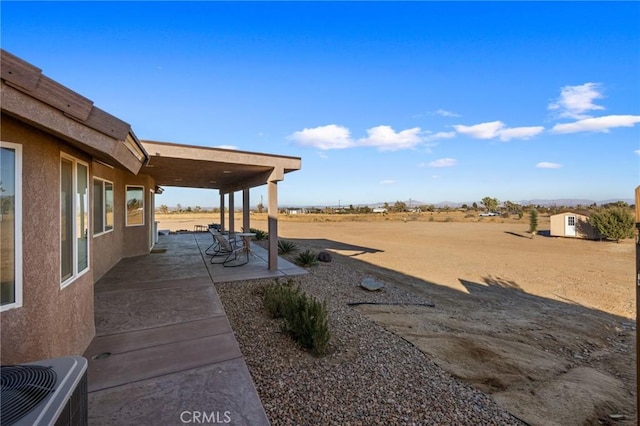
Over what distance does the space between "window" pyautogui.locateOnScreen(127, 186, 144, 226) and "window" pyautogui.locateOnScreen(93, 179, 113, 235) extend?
163cm

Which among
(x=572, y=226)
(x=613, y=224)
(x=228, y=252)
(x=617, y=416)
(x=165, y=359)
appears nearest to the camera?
(x=617, y=416)

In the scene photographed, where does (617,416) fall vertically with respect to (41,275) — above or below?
below

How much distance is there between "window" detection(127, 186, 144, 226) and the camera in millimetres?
9469

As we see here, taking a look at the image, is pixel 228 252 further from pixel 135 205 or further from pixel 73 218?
pixel 73 218

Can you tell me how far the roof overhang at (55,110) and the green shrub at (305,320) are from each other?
278 centimetres

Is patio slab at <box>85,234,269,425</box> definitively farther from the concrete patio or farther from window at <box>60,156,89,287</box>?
window at <box>60,156,89,287</box>

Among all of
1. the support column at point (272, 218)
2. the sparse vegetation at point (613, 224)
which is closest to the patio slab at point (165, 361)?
the support column at point (272, 218)

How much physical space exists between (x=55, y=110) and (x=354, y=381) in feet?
11.6

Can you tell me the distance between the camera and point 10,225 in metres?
2.20

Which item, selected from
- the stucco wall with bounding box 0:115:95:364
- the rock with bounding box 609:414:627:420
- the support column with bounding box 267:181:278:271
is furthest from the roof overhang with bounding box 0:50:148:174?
the rock with bounding box 609:414:627:420

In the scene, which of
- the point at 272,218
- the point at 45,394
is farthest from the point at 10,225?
the point at 272,218

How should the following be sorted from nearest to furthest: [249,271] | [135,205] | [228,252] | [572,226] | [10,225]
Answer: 1. [10,225]
2. [249,271]
3. [228,252]
4. [135,205]
5. [572,226]

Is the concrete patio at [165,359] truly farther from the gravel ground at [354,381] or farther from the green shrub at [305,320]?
the green shrub at [305,320]

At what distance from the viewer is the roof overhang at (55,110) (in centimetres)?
175
